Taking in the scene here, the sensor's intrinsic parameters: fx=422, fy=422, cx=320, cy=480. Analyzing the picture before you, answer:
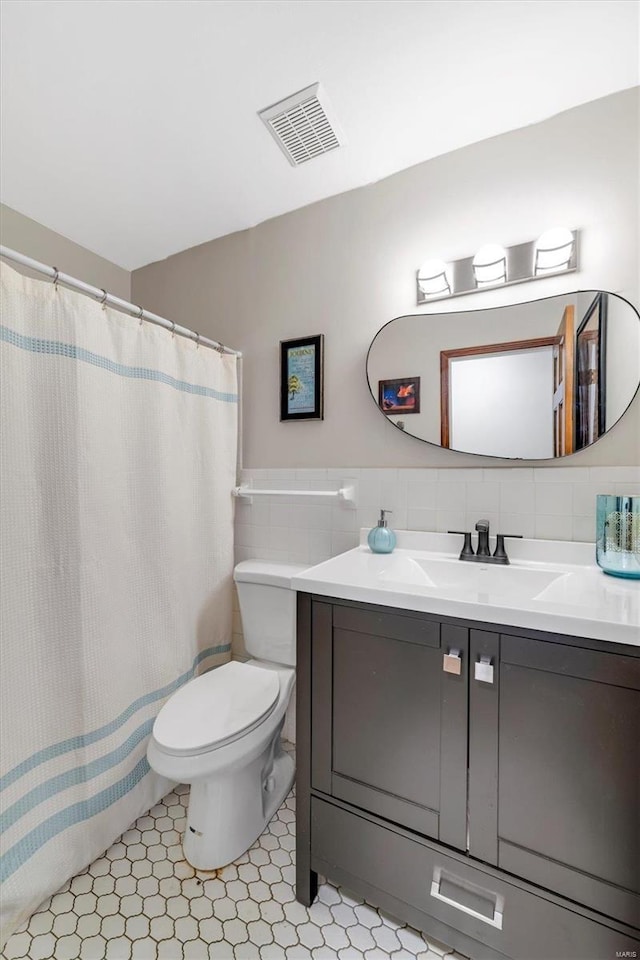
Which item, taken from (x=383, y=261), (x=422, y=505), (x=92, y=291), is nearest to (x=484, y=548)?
(x=422, y=505)

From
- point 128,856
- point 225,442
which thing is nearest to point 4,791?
point 128,856

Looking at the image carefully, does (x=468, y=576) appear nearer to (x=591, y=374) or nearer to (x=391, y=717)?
(x=391, y=717)

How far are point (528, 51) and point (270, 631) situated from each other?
2.03 metres

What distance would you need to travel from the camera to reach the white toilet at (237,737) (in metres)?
1.19

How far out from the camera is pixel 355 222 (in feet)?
5.59

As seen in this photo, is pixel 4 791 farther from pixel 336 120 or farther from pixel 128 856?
pixel 336 120

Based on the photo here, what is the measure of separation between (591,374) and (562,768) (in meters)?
1.08

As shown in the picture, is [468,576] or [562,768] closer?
[562,768]

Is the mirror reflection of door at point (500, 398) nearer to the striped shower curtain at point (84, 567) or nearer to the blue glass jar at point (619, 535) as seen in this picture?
the blue glass jar at point (619, 535)

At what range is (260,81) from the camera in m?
1.27

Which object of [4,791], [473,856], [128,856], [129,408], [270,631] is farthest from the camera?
[270,631]

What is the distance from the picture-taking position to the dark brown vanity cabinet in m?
0.84

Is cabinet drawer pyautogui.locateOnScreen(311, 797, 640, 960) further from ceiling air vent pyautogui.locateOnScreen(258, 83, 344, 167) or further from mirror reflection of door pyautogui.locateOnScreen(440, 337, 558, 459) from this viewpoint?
ceiling air vent pyautogui.locateOnScreen(258, 83, 344, 167)

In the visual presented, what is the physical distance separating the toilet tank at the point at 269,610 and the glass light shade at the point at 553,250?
1377mm
